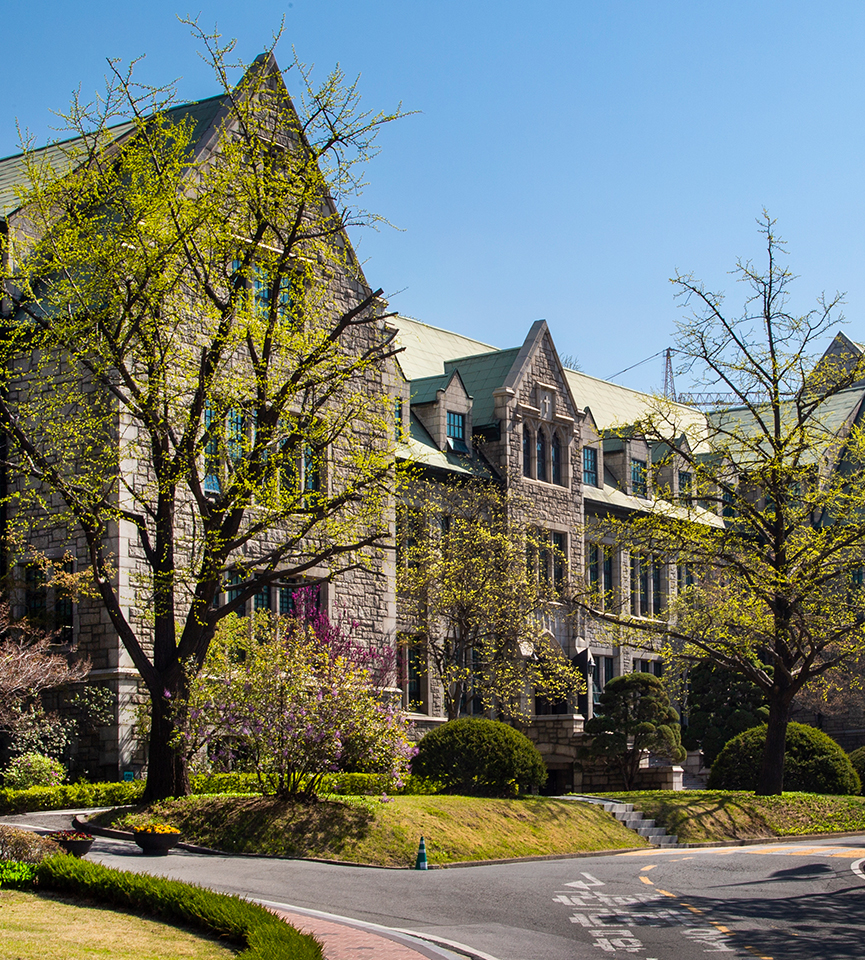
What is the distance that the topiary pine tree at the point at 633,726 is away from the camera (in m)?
35.1

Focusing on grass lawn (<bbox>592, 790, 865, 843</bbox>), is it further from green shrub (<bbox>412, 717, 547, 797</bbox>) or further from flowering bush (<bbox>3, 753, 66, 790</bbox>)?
flowering bush (<bbox>3, 753, 66, 790</bbox>)

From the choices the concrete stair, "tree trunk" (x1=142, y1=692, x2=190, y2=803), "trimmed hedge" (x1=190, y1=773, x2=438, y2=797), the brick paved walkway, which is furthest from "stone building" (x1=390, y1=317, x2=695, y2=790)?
the brick paved walkway

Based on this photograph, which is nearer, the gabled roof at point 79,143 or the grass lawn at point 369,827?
the grass lawn at point 369,827

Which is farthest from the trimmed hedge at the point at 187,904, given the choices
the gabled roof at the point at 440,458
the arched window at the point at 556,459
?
the arched window at the point at 556,459

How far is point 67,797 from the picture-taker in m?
23.3

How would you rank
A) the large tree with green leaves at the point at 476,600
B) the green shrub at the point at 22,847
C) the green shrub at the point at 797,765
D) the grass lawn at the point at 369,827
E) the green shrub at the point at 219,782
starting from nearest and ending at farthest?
the green shrub at the point at 22,847, the grass lawn at the point at 369,827, the green shrub at the point at 219,782, the green shrub at the point at 797,765, the large tree with green leaves at the point at 476,600

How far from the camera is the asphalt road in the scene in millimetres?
12320

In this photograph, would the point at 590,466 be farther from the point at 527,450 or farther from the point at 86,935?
the point at 86,935

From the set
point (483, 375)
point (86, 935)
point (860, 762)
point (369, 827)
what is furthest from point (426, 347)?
point (86, 935)

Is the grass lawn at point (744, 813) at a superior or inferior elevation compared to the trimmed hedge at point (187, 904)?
inferior

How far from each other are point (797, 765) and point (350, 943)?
2257cm

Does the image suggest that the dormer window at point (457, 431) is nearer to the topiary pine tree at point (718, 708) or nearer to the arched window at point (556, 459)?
the arched window at point (556, 459)

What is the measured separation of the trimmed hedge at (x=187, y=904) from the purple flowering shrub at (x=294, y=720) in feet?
23.5

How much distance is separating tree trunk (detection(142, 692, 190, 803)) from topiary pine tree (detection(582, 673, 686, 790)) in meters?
16.5
